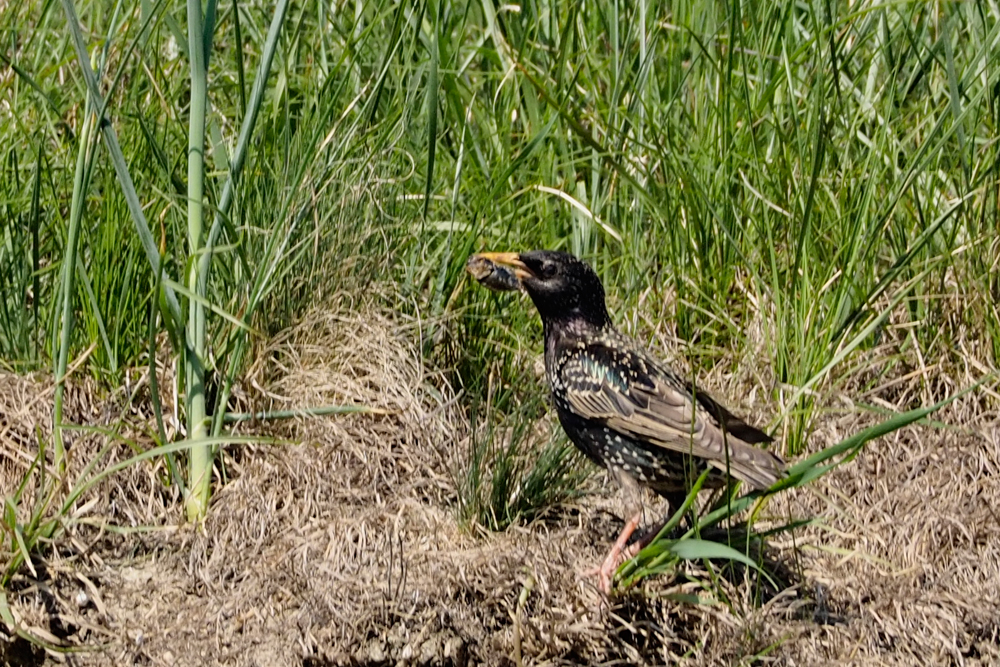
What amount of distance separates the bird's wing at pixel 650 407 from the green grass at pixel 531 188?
0.17 metres

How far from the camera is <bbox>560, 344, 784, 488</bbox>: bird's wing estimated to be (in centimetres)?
362

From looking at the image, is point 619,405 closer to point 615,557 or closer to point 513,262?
point 615,557

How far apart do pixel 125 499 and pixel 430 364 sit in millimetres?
986

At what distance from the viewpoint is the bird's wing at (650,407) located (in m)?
3.62

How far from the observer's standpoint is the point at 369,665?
3439 mm

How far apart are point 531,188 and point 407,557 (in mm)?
1290

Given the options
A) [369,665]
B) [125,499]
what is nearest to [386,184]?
[125,499]

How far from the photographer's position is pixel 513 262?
4051 millimetres

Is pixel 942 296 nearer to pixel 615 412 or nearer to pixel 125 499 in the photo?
pixel 615 412

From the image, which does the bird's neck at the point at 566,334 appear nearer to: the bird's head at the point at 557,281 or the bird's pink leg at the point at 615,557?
the bird's head at the point at 557,281

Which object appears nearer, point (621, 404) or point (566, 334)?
point (621, 404)

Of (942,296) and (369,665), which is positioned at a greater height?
(942,296)

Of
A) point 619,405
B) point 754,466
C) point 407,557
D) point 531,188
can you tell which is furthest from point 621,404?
point 531,188

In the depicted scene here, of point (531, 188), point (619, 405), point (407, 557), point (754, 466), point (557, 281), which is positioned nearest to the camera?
point (754, 466)
